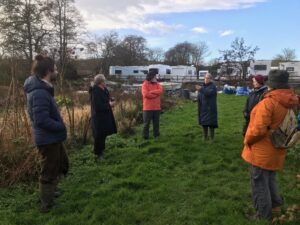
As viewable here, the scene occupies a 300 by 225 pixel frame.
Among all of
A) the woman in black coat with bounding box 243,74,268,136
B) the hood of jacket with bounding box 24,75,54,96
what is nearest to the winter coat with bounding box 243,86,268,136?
the woman in black coat with bounding box 243,74,268,136

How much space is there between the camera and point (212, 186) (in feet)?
21.0

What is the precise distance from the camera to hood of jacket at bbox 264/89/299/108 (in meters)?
4.44

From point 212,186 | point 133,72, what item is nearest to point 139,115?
point 212,186

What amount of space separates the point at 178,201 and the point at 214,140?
453 centimetres

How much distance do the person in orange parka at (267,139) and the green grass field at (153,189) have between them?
1.33 ft

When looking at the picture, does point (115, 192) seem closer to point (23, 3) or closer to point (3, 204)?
point (3, 204)

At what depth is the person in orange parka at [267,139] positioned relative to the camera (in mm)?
4449

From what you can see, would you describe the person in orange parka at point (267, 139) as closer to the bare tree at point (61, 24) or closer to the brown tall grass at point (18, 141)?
the brown tall grass at point (18, 141)

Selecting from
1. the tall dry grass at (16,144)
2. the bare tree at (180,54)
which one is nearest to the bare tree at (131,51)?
the bare tree at (180,54)

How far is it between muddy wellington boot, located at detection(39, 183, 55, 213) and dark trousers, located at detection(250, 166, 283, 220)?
8.79 feet

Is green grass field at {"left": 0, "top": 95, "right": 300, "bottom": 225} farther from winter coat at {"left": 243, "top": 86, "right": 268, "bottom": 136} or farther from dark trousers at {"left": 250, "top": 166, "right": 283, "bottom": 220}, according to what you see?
winter coat at {"left": 243, "top": 86, "right": 268, "bottom": 136}

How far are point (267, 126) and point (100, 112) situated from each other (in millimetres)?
4328

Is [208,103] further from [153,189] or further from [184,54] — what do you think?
[184,54]

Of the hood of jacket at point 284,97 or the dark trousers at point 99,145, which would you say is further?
the dark trousers at point 99,145
